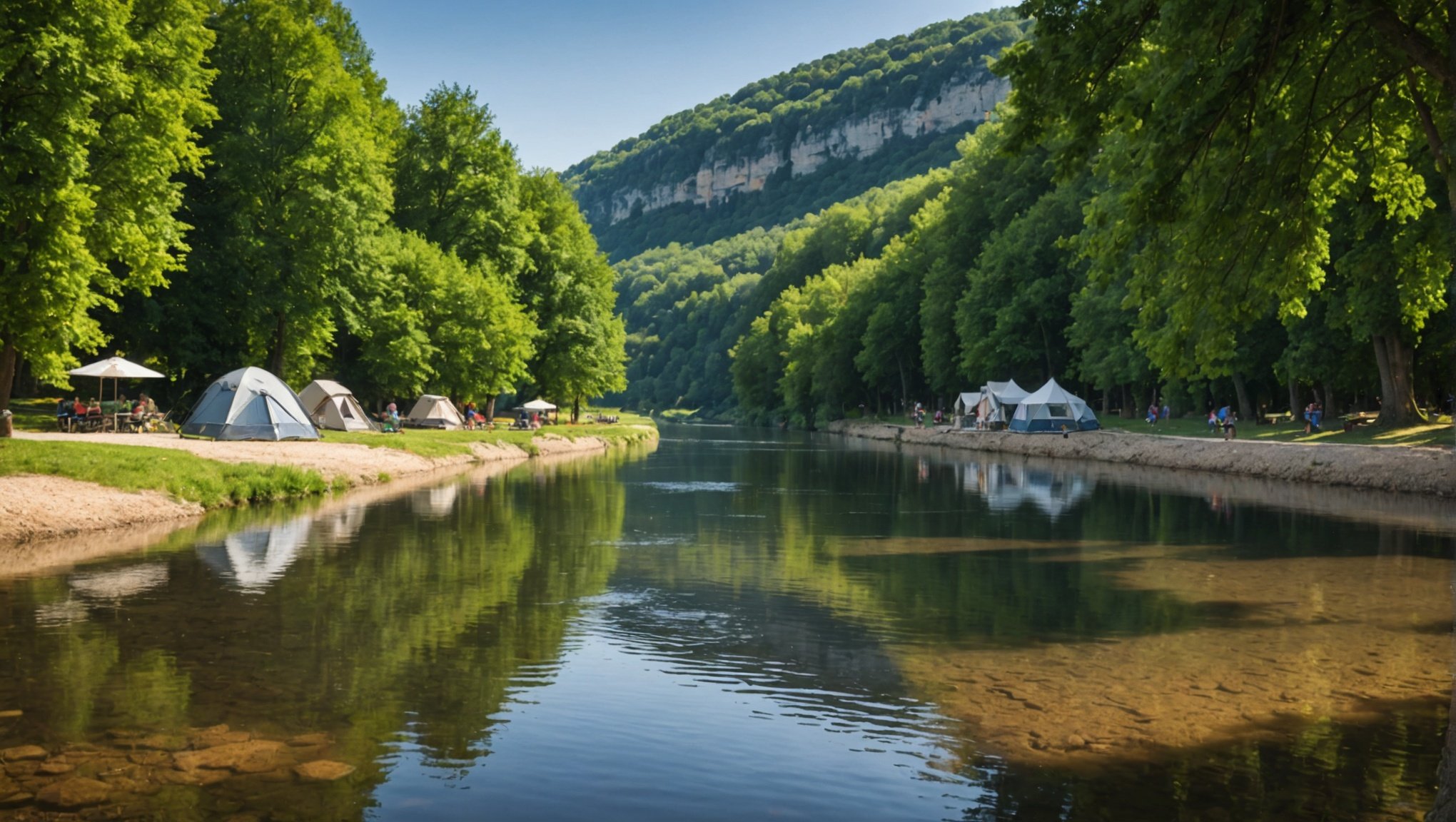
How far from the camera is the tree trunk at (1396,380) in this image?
3959 cm

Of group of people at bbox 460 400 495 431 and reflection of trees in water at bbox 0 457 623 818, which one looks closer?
reflection of trees in water at bbox 0 457 623 818

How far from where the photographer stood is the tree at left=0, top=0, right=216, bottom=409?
22.3m

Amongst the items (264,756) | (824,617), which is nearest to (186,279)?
(824,617)

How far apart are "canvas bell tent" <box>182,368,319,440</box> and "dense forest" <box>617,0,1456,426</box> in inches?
982

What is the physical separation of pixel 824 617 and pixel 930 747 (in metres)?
4.91

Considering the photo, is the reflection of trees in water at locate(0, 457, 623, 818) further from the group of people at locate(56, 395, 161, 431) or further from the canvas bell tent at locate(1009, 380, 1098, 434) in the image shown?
the canvas bell tent at locate(1009, 380, 1098, 434)

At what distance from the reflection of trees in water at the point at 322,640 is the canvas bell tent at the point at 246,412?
1611cm

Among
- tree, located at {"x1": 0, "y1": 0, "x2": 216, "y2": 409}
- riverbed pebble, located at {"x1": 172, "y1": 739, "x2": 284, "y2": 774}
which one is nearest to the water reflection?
riverbed pebble, located at {"x1": 172, "y1": 739, "x2": 284, "y2": 774}

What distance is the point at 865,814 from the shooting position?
267 inches

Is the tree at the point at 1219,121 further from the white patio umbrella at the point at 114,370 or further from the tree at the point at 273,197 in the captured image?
the white patio umbrella at the point at 114,370

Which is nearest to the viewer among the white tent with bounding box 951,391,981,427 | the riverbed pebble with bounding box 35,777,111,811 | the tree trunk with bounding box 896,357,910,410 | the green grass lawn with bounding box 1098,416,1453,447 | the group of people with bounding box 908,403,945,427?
the riverbed pebble with bounding box 35,777,111,811

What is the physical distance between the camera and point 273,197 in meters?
39.7

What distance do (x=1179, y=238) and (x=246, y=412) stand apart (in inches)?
1221

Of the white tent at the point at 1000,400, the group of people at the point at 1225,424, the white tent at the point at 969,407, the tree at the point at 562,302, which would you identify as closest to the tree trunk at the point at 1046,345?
the white tent at the point at 1000,400
